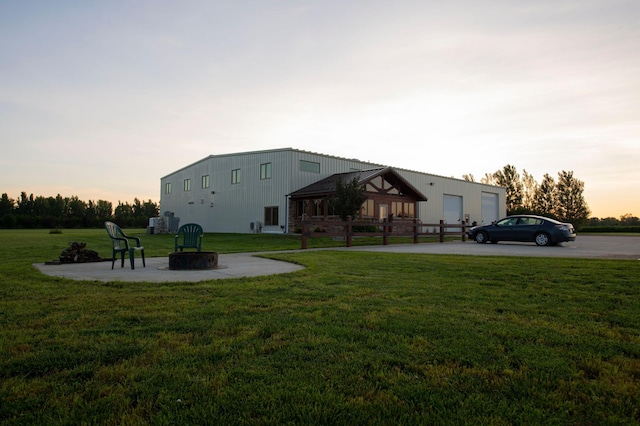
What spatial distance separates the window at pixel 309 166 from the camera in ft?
91.2

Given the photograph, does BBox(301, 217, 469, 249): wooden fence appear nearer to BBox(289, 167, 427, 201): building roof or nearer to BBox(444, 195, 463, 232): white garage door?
BBox(289, 167, 427, 201): building roof

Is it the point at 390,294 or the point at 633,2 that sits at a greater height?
the point at 633,2

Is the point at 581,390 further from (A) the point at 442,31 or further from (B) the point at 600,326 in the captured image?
(A) the point at 442,31

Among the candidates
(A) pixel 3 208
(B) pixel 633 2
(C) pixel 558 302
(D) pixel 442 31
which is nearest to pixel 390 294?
(C) pixel 558 302

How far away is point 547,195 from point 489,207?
81.3 feet

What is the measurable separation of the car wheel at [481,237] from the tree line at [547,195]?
4014 centimetres

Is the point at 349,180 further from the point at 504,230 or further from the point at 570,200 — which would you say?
the point at 570,200

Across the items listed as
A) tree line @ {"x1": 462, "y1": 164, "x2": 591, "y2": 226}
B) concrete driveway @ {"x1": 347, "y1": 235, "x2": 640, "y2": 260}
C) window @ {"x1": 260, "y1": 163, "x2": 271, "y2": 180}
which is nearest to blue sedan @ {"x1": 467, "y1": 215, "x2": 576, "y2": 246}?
concrete driveway @ {"x1": 347, "y1": 235, "x2": 640, "y2": 260}

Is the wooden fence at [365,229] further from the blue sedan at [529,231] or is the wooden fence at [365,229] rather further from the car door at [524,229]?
the car door at [524,229]

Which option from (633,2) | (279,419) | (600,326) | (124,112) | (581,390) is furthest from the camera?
(124,112)

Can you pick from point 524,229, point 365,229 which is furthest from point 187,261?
point 365,229

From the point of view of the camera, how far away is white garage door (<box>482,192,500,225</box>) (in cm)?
4012

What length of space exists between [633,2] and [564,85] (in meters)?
4.05

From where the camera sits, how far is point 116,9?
1165 centimetres
